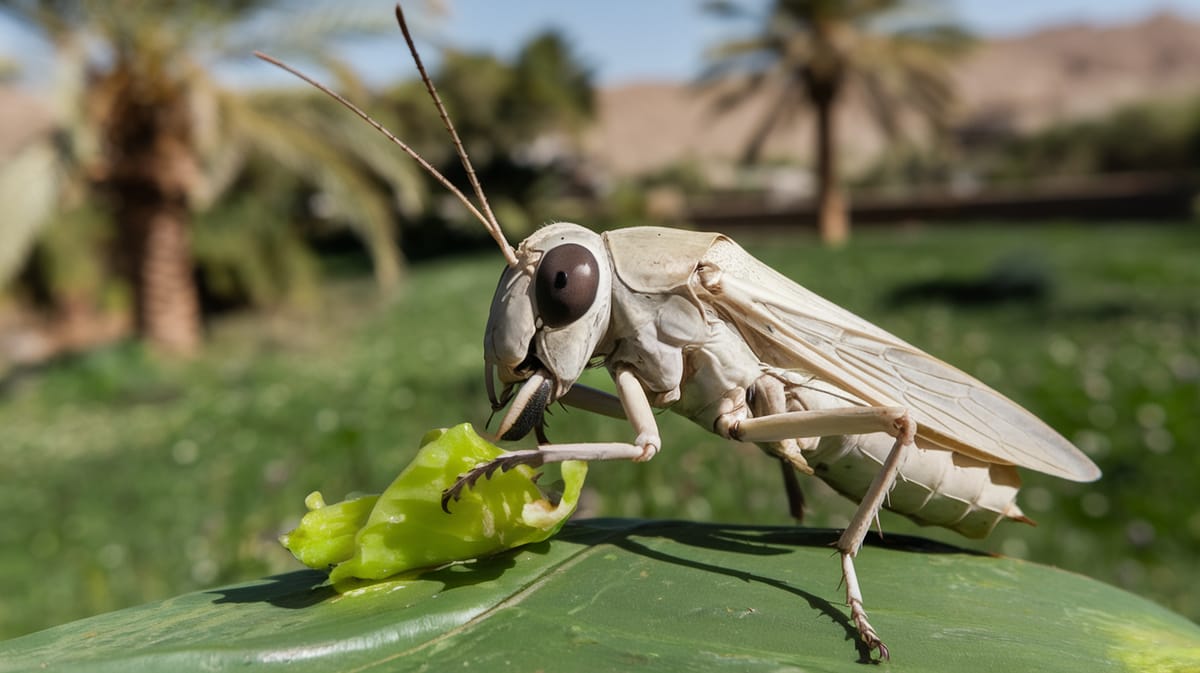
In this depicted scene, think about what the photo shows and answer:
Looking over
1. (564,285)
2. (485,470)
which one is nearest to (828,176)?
(564,285)

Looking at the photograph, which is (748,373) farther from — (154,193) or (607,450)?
(154,193)

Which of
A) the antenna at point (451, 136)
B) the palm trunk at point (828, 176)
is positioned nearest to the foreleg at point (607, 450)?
the antenna at point (451, 136)

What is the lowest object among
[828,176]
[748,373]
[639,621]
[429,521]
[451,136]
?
[639,621]

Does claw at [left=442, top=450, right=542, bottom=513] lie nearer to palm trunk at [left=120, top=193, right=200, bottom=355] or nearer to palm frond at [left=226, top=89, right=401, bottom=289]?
palm frond at [left=226, top=89, right=401, bottom=289]

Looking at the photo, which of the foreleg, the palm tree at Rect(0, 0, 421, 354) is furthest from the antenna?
the palm tree at Rect(0, 0, 421, 354)

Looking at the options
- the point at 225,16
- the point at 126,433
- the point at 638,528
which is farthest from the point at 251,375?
the point at 638,528

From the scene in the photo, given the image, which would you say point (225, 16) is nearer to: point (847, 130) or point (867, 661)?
point (867, 661)
